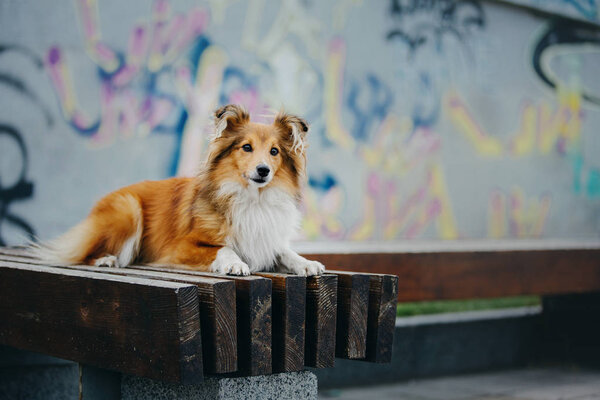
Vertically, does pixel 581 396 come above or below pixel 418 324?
below

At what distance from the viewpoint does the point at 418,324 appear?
462cm

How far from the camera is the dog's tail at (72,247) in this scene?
2.78 m

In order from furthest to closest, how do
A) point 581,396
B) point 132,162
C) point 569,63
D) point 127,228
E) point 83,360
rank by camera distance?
point 569,63 → point 132,162 → point 581,396 → point 127,228 → point 83,360

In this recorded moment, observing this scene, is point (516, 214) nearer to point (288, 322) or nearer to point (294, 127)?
point (294, 127)

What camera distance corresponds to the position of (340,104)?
270 inches

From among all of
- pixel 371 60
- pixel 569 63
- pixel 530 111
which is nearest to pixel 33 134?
pixel 371 60

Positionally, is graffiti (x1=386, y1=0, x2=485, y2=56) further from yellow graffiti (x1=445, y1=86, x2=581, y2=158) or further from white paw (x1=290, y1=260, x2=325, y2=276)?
white paw (x1=290, y1=260, x2=325, y2=276)

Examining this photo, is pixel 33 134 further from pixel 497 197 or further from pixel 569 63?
pixel 569 63

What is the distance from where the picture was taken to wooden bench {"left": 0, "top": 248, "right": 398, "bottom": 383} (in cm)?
185

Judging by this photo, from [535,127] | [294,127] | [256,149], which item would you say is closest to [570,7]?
[535,127]

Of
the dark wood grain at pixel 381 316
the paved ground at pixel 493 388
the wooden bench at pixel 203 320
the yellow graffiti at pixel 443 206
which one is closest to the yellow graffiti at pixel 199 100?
the paved ground at pixel 493 388

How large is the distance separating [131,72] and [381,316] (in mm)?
3806

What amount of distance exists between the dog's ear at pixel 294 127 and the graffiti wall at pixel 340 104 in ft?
3.65

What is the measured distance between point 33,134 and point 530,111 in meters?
5.81
